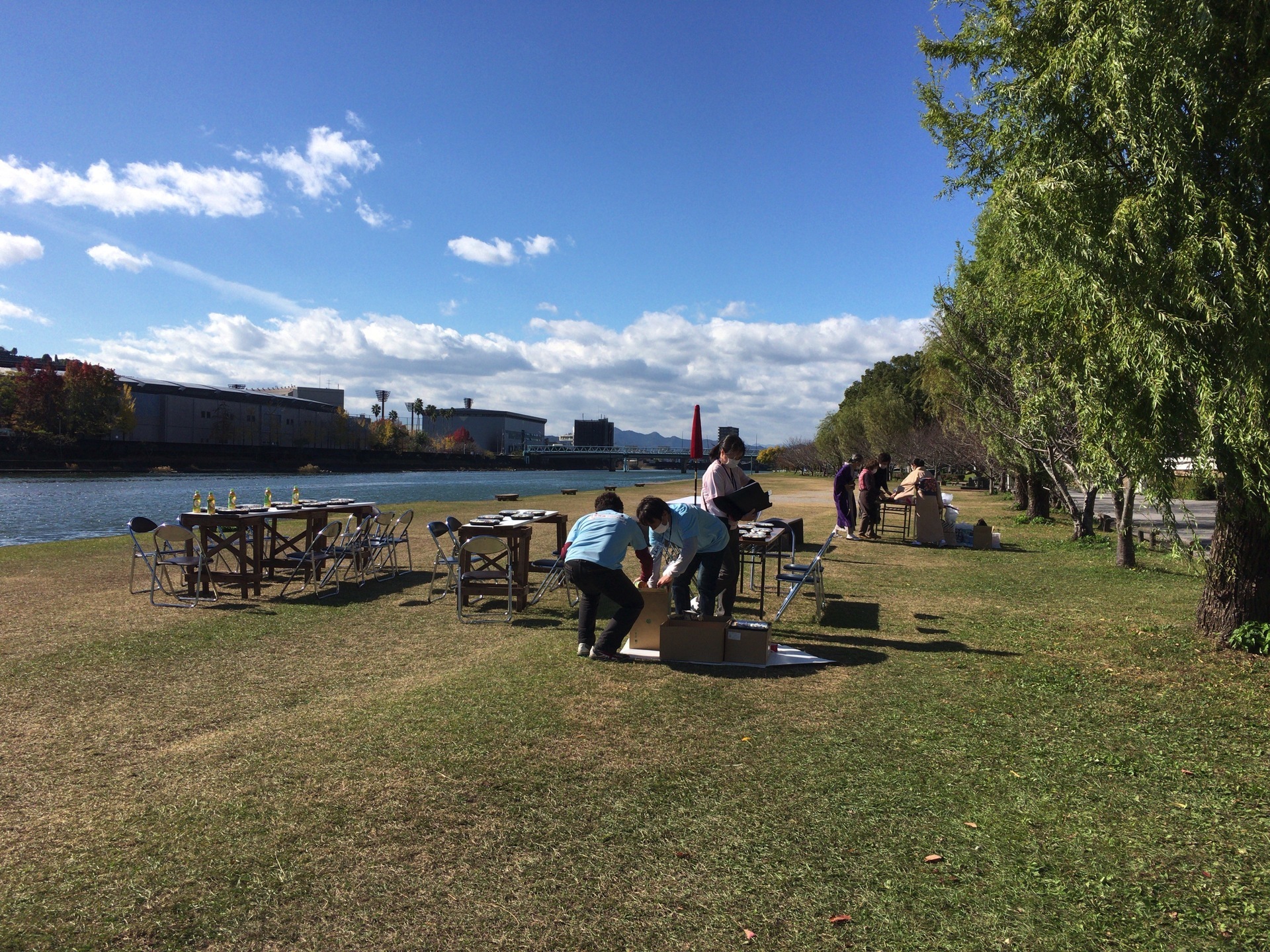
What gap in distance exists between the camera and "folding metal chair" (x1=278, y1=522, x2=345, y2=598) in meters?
8.83

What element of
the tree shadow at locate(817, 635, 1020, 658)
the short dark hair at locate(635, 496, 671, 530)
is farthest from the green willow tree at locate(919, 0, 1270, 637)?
the short dark hair at locate(635, 496, 671, 530)

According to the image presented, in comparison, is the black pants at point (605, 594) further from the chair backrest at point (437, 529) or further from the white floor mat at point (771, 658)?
the chair backrest at point (437, 529)

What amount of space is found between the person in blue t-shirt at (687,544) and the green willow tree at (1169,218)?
3173 millimetres

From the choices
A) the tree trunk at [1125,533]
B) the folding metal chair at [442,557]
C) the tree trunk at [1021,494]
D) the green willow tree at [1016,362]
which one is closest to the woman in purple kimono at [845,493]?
the green willow tree at [1016,362]

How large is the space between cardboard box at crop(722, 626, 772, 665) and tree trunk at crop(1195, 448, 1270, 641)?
3673mm

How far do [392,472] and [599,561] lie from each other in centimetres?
10141

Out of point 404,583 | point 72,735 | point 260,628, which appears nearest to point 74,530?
point 404,583

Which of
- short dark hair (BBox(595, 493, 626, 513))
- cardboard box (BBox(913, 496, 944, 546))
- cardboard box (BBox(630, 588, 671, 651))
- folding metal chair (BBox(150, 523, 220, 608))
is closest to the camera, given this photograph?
short dark hair (BBox(595, 493, 626, 513))

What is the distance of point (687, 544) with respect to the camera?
21.1 ft

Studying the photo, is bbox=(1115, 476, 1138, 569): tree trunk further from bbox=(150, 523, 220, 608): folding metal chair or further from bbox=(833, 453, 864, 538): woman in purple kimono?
bbox=(150, 523, 220, 608): folding metal chair

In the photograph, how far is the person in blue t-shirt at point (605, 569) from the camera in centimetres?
600

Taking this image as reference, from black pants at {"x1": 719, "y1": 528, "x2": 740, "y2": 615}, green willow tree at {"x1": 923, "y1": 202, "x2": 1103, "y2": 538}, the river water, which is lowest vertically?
the river water

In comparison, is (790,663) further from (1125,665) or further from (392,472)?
(392,472)

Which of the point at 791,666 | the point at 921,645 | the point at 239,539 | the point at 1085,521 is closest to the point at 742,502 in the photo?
the point at 791,666
